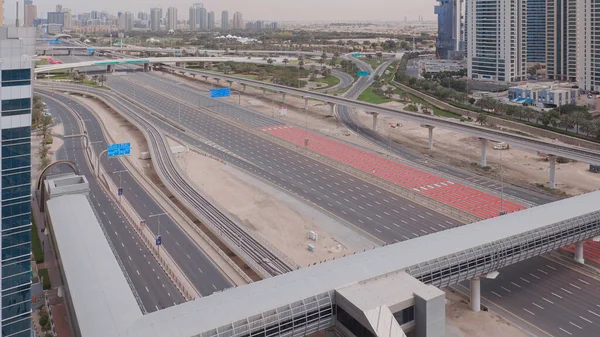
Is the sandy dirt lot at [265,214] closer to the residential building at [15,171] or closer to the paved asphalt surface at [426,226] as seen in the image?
the paved asphalt surface at [426,226]

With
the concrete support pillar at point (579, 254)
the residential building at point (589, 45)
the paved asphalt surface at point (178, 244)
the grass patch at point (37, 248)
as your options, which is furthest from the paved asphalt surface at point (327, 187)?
the residential building at point (589, 45)

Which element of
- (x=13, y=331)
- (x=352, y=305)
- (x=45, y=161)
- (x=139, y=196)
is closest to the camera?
(x=13, y=331)

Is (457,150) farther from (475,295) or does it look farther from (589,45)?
(589,45)

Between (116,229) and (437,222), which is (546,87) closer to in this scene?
(437,222)

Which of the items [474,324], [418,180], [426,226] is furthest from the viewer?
[418,180]

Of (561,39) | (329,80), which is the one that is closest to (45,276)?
(329,80)

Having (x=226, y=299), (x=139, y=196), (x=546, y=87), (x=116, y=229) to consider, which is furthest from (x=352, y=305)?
(x=546, y=87)

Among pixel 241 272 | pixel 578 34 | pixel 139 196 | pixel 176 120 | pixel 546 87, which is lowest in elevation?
pixel 241 272
